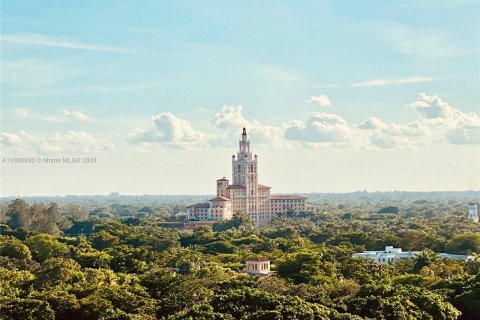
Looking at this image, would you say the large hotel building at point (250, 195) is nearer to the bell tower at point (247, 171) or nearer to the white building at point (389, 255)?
the bell tower at point (247, 171)

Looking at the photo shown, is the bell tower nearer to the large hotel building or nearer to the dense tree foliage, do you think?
the large hotel building

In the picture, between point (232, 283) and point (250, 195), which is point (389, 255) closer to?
point (232, 283)

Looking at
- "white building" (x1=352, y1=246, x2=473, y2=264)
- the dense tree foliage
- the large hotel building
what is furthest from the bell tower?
"white building" (x1=352, y1=246, x2=473, y2=264)

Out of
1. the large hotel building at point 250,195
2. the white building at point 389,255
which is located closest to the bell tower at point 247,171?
the large hotel building at point 250,195

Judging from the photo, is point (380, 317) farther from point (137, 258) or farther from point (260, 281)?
point (137, 258)

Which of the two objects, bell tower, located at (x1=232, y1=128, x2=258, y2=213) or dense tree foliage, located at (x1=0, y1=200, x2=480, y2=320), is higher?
bell tower, located at (x1=232, y1=128, x2=258, y2=213)

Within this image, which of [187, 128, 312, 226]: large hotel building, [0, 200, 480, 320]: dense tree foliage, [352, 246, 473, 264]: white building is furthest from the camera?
[187, 128, 312, 226]: large hotel building

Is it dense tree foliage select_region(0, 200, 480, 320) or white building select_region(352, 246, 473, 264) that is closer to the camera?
dense tree foliage select_region(0, 200, 480, 320)

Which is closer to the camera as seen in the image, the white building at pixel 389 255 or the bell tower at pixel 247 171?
the white building at pixel 389 255

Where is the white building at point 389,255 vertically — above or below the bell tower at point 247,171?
below

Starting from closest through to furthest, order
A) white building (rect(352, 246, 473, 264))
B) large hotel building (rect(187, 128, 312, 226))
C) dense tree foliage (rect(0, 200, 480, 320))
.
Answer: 1. dense tree foliage (rect(0, 200, 480, 320))
2. white building (rect(352, 246, 473, 264))
3. large hotel building (rect(187, 128, 312, 226))
